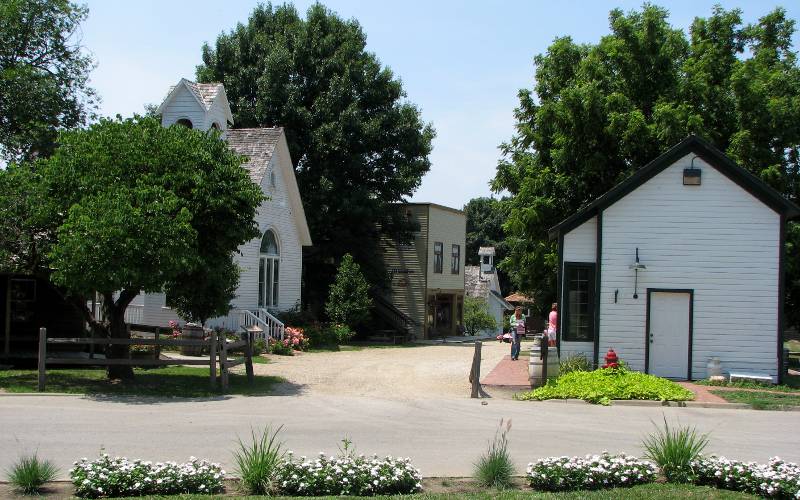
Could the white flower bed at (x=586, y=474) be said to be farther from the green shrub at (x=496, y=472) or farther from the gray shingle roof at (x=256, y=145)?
the gray shingle roof at (x=256, y=145)

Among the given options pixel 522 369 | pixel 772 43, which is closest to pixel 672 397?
pixel 522 369

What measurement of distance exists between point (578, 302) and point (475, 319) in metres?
29.3

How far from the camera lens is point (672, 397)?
1570 centimetres

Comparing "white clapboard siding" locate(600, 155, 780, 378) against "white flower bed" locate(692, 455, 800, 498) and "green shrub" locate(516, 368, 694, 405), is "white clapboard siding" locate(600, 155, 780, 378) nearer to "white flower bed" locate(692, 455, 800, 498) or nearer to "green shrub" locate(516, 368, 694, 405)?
"green shrub" locate(516, 368, 694, 405)

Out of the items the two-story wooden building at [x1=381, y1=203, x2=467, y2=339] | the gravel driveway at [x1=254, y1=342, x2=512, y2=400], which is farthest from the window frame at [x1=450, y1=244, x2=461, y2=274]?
the gravel driveway at [x1=254, y1=342, x2=512, y2=400]

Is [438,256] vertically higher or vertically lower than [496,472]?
higher

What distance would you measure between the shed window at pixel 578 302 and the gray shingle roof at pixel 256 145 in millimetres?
12631

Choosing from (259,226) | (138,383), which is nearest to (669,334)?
(138,383)

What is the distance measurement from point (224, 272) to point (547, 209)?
1168 centimetres

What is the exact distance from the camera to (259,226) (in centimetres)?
2862

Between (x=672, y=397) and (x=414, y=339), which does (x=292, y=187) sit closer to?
(x=414, y=339)

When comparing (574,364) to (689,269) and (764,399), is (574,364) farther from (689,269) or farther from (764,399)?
(764,399)

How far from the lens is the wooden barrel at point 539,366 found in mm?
17328

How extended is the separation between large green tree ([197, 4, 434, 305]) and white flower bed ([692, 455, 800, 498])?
1116 inches
